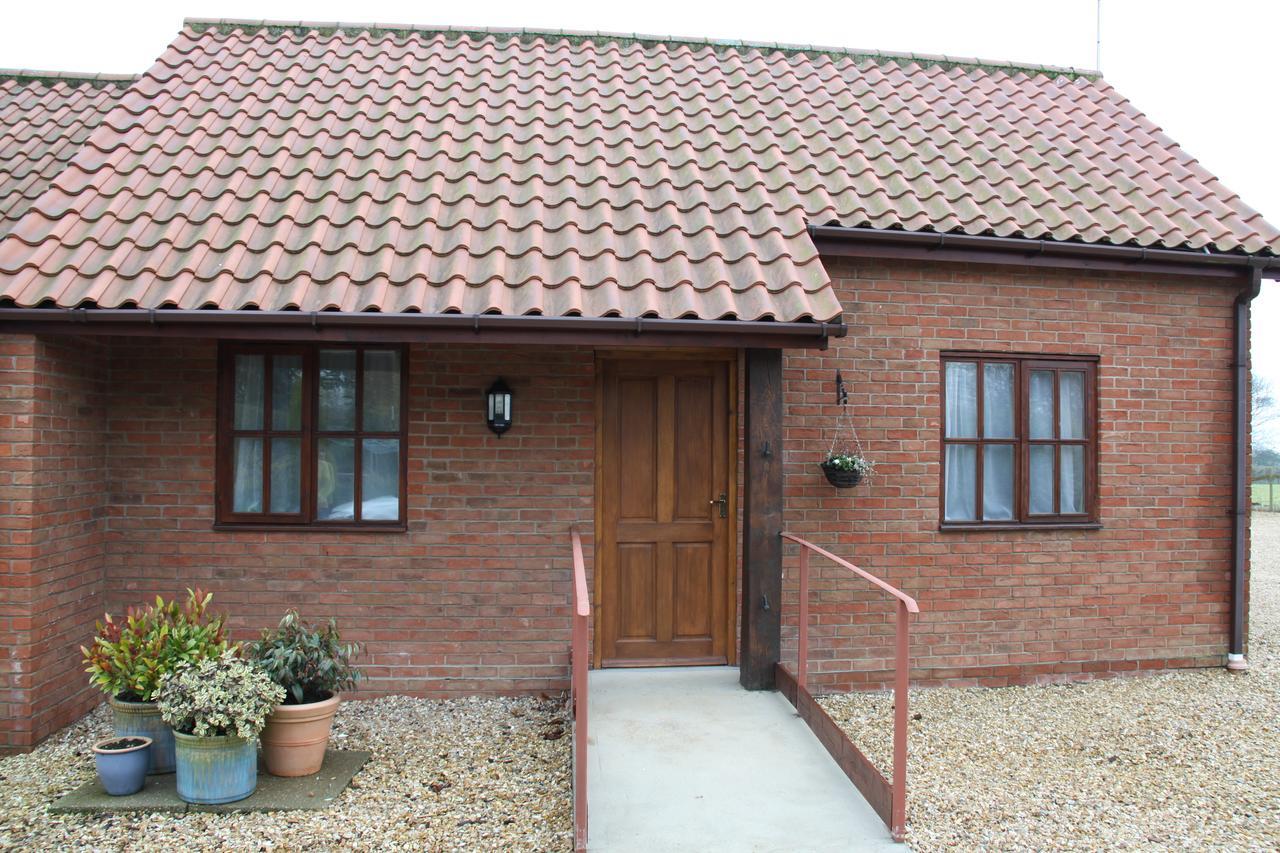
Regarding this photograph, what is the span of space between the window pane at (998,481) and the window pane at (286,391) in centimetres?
498

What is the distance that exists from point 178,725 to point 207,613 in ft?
6.11

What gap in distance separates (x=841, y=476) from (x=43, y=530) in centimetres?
500

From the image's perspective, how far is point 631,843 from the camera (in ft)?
12.9

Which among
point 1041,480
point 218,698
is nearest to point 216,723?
point 218,698

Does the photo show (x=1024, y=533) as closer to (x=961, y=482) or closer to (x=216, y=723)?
(x=961, y=482)

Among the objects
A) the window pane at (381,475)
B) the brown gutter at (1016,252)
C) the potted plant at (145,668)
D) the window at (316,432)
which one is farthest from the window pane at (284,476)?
the brown gutter at (1016,252)

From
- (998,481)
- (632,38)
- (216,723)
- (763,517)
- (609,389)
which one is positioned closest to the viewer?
(216,723)

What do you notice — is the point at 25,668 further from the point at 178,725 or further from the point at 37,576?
the point at 178,725

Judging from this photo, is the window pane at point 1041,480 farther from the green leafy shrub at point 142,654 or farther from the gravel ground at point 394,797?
the green leafy shrub at point 142,654

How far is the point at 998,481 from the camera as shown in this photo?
679 cm

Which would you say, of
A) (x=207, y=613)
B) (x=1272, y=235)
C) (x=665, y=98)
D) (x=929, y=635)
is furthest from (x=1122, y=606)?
(x=207, y=613)

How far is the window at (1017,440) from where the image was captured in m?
6.71

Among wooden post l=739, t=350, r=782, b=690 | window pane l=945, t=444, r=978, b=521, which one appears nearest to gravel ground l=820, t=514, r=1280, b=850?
wooden post l=739, t=350, r=782, b=690

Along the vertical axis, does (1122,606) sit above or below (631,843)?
→ above
